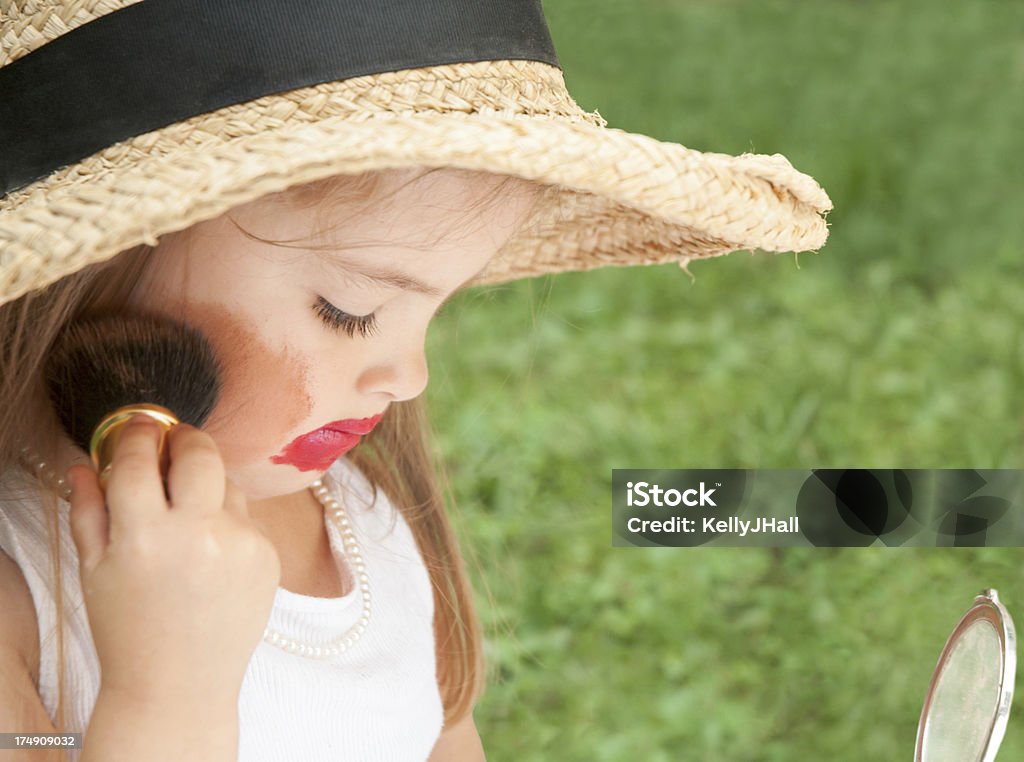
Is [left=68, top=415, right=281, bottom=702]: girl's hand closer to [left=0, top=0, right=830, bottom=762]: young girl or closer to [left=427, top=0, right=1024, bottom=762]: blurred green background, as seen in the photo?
[left=0, top=0, right=830, bottom=762]: young girl

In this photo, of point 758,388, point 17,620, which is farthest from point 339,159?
point 758,388

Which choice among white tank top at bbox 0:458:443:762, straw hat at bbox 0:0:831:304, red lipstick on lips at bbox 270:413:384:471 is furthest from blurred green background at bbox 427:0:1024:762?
straw hat at bbox 0:0:831:304

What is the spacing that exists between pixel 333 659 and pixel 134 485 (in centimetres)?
29

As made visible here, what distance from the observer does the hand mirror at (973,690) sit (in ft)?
2.56

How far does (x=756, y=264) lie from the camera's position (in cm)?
246

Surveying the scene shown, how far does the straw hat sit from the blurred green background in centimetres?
49

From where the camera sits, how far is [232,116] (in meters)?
0.63

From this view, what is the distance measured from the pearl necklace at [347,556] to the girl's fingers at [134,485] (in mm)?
132

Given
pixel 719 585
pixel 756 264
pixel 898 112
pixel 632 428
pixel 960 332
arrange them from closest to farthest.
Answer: pixel 719 585, pixel 632 428, pixel 960 332, pixel 756 264, pixel 898 112

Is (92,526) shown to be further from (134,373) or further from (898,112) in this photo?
(898,112)

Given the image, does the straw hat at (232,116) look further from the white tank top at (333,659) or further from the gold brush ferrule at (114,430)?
the white tank top at (333,659)

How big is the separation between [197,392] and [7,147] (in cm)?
17

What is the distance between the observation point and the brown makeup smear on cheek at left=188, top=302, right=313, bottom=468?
698 mm

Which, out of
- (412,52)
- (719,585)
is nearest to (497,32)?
(412,52)
